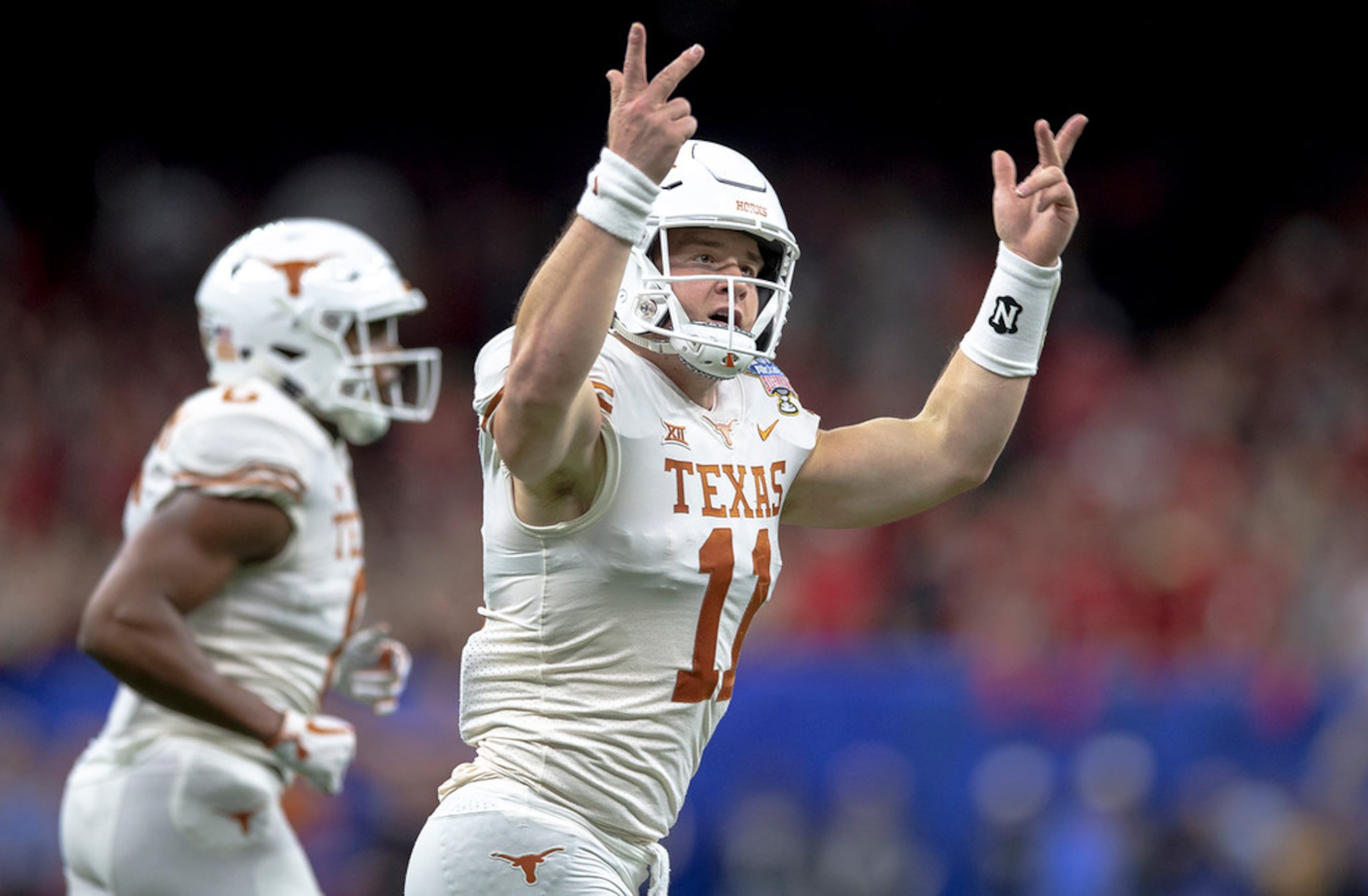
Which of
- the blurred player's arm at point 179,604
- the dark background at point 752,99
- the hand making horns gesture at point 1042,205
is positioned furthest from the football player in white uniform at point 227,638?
the dark background at point 752,99

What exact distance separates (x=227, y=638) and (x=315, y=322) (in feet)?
3.12

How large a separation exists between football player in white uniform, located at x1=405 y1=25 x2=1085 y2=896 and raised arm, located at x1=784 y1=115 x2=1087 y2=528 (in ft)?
0.57

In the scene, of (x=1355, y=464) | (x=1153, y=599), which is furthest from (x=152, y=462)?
(x=1355, y=464)

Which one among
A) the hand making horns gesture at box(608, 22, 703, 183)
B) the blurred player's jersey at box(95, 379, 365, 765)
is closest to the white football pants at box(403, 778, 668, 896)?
the hand making horns gesture at box(608, 22, 703, 183)

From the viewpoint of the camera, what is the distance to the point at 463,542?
9.80 m

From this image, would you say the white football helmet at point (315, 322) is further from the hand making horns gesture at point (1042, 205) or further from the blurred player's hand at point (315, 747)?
the hand making horns gesture at point (1042, 205)

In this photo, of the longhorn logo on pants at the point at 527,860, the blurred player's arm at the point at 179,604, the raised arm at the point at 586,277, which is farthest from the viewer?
the blurred player's arm at the point at 179,604

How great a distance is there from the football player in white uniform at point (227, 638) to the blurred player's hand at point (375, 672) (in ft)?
0.28

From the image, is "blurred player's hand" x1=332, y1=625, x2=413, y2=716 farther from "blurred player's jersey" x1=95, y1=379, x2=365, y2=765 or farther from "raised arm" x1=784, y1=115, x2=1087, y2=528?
"raised arm" x1=784, y1=115, x2=1087, y2=528

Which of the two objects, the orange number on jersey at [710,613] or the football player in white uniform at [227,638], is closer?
the orange number on jersey at [710,613]

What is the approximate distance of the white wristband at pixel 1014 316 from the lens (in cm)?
352

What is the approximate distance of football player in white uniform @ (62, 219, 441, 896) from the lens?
417 centimetres

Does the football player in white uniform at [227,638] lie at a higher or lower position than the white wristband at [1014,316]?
lower

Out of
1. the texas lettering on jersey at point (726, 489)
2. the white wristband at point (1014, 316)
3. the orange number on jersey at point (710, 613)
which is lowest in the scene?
the orange number on jersey at point (710, 613)
